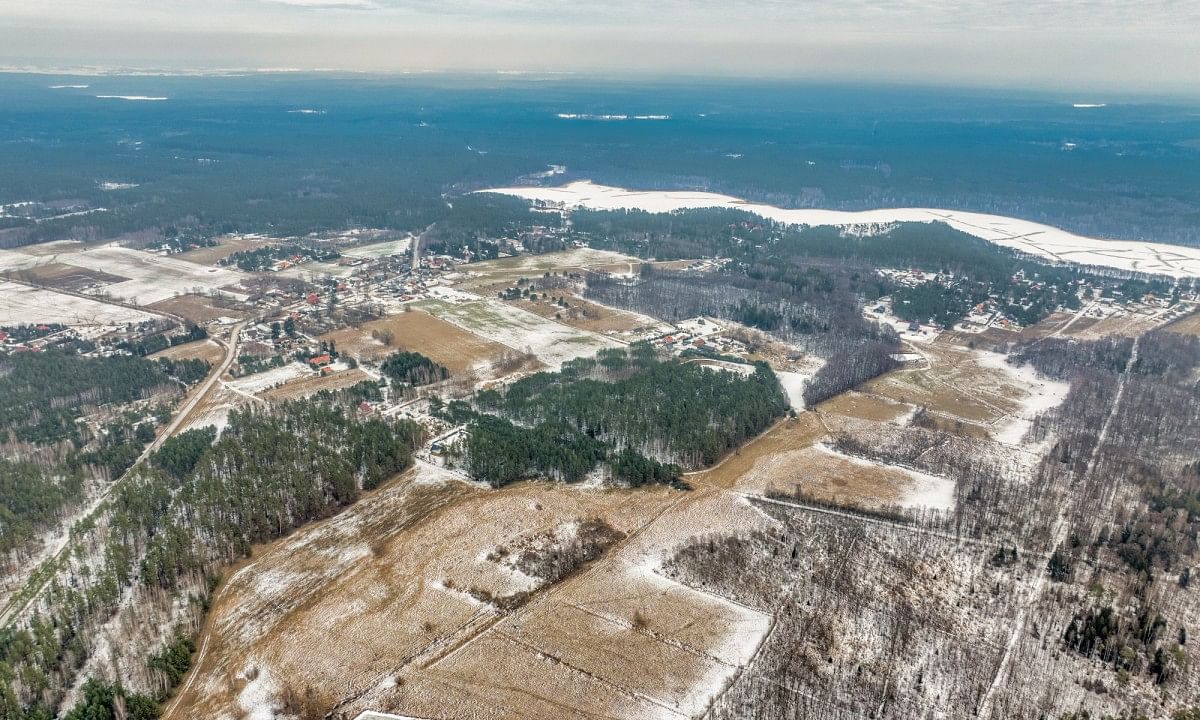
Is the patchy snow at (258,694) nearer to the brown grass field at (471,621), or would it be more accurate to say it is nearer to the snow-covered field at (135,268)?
the brown grass field at (471,621)

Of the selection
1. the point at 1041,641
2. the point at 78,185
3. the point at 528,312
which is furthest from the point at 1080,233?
the point at 78,185

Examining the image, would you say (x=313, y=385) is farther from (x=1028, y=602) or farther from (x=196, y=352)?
(x=1028, y=602)

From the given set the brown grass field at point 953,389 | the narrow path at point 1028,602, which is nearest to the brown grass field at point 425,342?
the brown grass field at point 953,389

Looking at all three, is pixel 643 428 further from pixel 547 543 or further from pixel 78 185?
pixel 78 185

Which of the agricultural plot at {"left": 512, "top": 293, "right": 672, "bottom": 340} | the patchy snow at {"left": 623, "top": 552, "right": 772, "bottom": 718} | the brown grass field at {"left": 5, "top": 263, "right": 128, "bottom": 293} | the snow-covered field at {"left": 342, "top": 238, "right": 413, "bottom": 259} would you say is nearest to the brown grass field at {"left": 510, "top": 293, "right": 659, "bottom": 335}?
the agricultural plot at {"left": 512, "top": 293, "right": 672, "bottom": 340}

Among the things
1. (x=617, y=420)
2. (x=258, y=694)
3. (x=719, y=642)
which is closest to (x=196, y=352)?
(x=617, y=420)

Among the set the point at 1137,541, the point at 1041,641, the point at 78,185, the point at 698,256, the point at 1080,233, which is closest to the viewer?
the point at 1041,641
